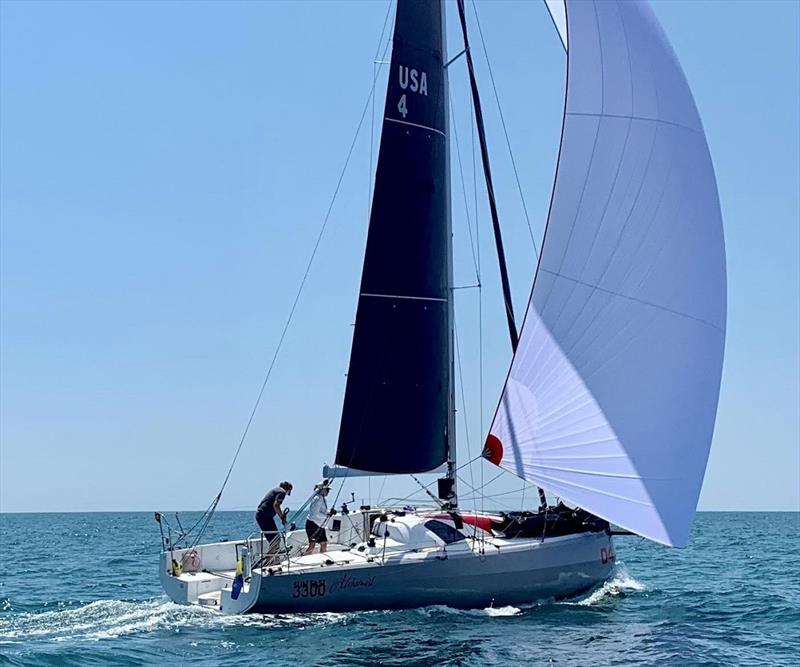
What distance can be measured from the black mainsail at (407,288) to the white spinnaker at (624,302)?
11.1 feet

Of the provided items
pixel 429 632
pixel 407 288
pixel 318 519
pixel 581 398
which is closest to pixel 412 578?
pixel 429 632

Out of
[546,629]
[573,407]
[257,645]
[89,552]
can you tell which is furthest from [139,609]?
[89,552]

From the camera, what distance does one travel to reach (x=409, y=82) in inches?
663

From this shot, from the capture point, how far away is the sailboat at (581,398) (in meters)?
12.7

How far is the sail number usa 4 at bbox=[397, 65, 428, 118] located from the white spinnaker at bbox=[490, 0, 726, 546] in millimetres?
3880

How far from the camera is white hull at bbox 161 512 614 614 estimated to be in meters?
12.9

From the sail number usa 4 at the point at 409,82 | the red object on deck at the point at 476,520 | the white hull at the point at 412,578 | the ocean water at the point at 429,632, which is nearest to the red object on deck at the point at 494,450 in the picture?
the white hull at the point at 412,578

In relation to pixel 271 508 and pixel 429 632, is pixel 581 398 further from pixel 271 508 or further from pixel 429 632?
pixel 271 508

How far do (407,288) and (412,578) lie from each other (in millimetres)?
5021

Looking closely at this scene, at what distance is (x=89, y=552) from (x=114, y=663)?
24414mm

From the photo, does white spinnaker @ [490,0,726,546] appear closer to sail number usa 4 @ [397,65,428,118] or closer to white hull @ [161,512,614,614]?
white hull @ [161,512,614,614]

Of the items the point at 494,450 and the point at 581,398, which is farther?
the point at 494,450

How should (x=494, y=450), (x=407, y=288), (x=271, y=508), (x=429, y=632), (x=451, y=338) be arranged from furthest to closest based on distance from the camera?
(x=451, y=338), (x=407, y=288), (x=271, y=508), (x=494, y=450), (x=429, y=632)

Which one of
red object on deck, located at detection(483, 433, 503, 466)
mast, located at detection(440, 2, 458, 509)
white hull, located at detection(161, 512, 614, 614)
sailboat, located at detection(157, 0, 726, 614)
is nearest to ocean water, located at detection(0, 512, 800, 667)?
white hull, located at detection(161, 512, 614, 614)
